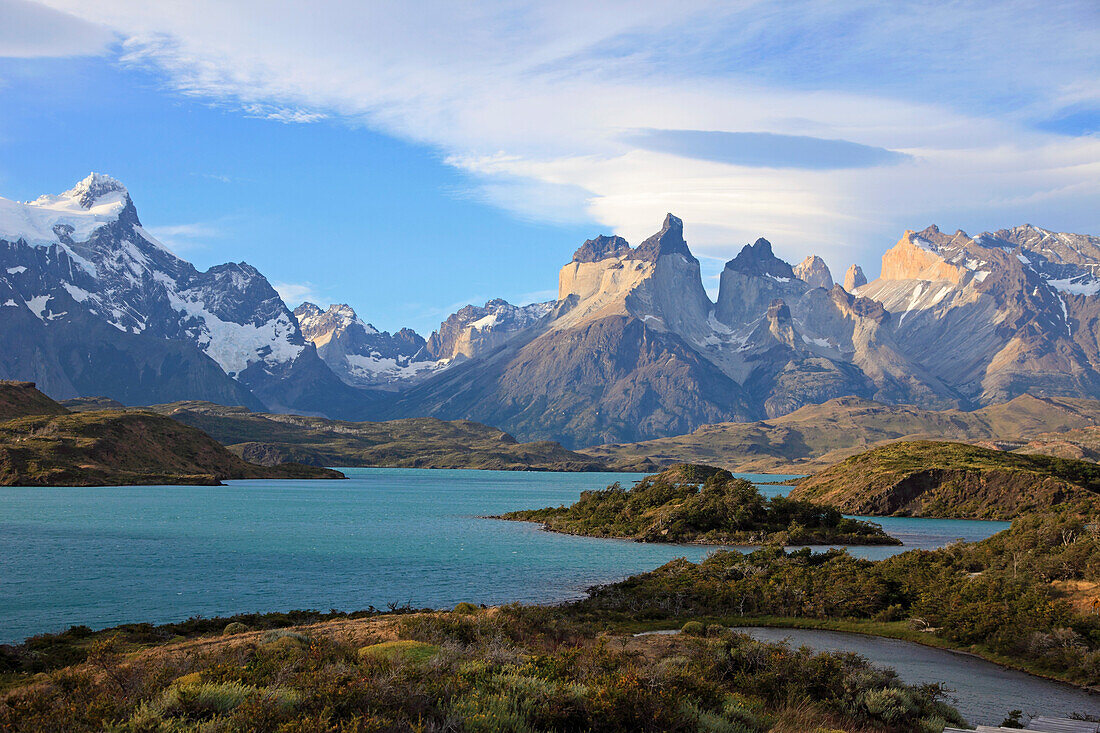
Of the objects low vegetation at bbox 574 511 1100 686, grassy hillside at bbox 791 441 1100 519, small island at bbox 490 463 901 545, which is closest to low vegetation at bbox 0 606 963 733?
low vegetation at bbox 574 511 1100 686

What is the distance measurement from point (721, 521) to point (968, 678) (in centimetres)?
6953

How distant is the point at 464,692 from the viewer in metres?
17.8

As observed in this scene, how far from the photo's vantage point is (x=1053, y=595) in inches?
1757

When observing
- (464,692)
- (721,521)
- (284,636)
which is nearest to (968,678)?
(464,692)

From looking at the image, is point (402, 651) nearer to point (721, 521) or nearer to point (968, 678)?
point (968, 678)

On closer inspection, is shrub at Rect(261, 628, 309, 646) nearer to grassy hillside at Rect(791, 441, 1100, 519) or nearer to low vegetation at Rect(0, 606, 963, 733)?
low vegetation at Rect(0, 606, 963, 733)

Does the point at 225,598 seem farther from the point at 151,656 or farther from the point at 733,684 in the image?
the point at 733,684

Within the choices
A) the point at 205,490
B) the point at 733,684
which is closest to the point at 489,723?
the point at 733,684

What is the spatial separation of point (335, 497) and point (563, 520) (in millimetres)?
86298

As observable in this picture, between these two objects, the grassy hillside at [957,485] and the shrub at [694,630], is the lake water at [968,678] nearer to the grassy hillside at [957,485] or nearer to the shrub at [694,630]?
the shrub at [694,630]

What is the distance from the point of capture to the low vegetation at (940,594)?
4003 cm

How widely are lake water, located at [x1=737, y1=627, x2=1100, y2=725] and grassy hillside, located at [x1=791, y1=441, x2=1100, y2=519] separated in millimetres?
109582

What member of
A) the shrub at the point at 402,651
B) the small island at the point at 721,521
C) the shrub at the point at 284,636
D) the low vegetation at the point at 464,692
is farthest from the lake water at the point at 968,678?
the small island at the point at 721,521

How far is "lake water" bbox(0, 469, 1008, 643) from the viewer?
178 feet
